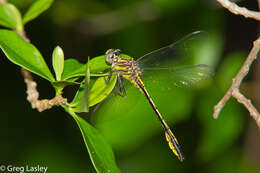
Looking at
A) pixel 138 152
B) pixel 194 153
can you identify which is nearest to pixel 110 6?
pixel 138 152

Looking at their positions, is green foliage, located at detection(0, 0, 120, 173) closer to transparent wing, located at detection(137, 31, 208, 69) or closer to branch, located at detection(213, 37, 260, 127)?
branch, located at detection(213, 37, 260, 127)

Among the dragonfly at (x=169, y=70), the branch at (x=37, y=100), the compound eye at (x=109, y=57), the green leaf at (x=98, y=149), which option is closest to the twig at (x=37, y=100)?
the branch at (x=37, y=100)

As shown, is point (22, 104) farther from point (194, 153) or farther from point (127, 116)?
point (194, 153)

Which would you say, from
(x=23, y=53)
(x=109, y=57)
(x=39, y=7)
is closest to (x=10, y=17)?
(x=39, y=7)

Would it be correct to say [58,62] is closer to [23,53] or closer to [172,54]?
[23,53]

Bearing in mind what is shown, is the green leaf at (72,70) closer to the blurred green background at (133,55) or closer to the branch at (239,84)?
the branch at (239,84)

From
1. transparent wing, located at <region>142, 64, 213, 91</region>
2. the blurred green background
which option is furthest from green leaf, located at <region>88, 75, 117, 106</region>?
the blurred green background

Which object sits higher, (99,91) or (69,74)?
(69,74)
